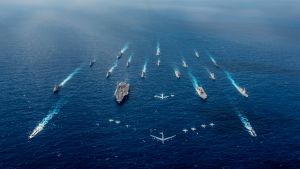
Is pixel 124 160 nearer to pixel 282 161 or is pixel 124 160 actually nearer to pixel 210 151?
pixel 210 151

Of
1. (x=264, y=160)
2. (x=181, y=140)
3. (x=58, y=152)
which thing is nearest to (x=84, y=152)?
(x=58, y=152)

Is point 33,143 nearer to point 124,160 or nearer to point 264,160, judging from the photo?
point 124,160

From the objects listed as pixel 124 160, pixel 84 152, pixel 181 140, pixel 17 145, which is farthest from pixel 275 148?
pixel 17 145

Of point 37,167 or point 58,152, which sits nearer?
point 37,167

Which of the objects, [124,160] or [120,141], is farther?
[120,141]

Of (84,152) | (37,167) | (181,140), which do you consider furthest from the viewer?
(181,140)

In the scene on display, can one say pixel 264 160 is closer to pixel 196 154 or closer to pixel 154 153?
pixel 196 154

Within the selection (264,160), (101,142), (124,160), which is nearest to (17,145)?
(101,142)

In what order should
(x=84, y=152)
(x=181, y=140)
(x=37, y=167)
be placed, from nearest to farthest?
(x=37, y=167), (x=84, y=152), (x=181, y=140)
